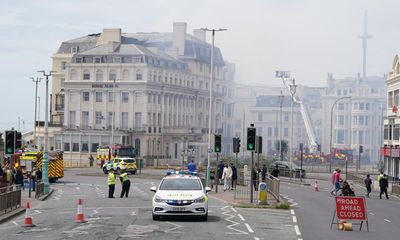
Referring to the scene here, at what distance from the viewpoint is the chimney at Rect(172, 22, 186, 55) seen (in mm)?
131625

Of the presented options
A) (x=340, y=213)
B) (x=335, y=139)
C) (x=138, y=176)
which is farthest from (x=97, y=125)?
(x=340, y=213)

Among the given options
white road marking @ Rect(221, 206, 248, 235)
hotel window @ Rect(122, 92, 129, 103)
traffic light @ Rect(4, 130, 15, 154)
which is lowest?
white road marking @ Rect(221, 206, 248, 235)

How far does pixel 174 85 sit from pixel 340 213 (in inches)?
3877

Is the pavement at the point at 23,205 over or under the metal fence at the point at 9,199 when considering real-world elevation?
under

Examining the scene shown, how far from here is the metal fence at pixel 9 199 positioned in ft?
104

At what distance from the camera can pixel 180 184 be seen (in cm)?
3047

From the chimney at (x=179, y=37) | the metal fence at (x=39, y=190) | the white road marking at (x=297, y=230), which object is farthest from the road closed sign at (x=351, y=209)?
the chimney at (x=179, y=37)

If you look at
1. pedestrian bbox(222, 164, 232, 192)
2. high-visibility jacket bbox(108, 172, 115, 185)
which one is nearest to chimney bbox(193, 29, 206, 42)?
pedestrian bbox(222, 164, 232, 192)

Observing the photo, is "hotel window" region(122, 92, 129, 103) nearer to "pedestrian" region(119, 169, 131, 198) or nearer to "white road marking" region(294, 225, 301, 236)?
"pedestrian" region(119, 169, 131, 198)

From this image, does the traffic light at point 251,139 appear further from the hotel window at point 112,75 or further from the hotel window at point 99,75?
the hotel window at point 99,75

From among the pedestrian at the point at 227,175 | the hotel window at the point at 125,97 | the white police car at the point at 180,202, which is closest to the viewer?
the white police car at the point at 180,202

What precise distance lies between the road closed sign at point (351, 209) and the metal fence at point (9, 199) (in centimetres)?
1190

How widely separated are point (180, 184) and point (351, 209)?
5.89 metres

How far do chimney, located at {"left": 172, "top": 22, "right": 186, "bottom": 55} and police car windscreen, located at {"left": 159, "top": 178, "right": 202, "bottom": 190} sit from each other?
4002 inches
